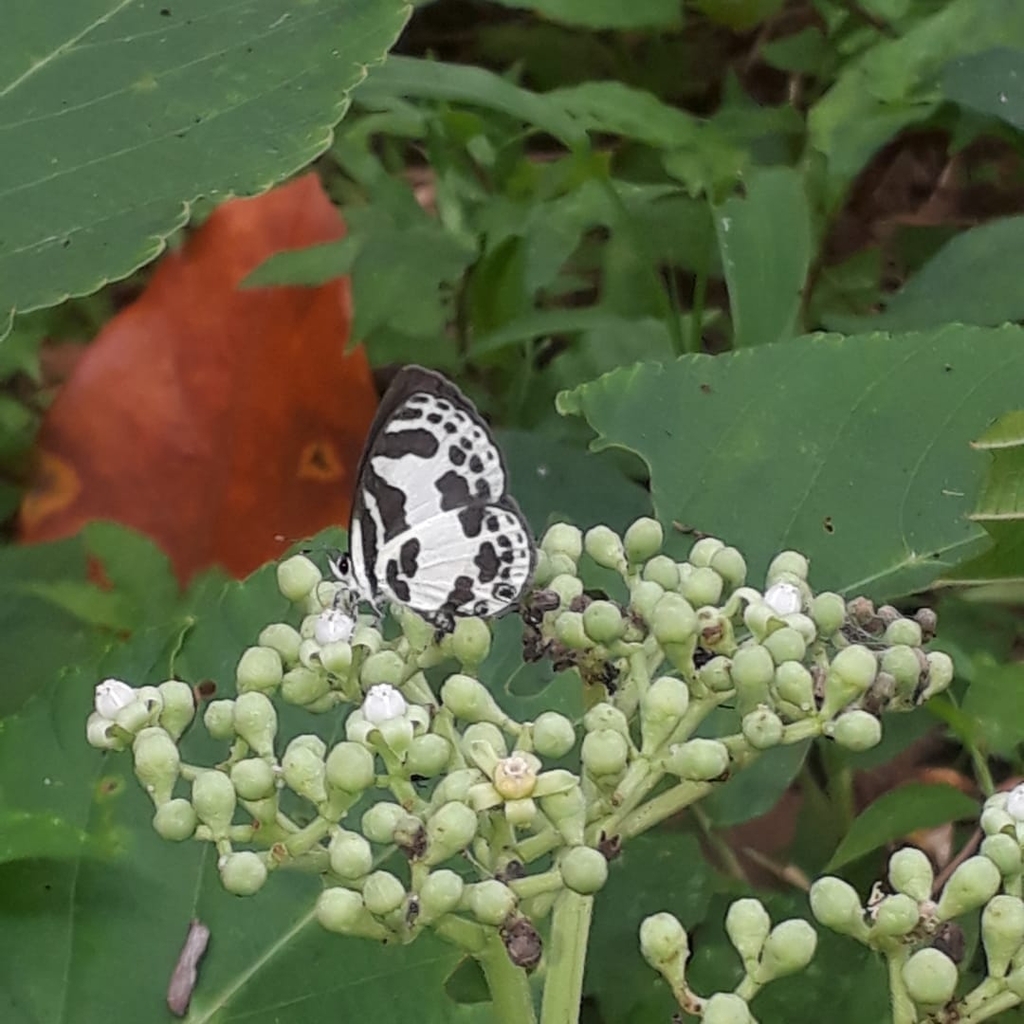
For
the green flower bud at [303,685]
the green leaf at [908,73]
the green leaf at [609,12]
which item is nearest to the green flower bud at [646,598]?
the green flower bud at [303,685]

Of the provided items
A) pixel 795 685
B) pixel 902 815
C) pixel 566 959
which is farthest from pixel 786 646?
pixel 902 815

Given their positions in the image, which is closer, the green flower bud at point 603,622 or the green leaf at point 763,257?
the green flower bud at point 603,622

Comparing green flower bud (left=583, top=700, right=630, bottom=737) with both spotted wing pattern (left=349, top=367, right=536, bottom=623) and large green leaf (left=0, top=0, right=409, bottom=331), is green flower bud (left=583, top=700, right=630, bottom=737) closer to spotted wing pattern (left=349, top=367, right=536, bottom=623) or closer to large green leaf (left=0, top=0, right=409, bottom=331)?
spotted wing pattern (left=349, top=367, right=536, bottom=623)

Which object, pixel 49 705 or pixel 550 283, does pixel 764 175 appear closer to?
pixel 550 283

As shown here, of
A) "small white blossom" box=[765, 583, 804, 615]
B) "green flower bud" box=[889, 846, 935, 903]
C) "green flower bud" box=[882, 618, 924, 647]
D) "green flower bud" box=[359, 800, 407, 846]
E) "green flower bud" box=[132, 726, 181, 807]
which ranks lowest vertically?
"green flower bud" box=[882, 618, 924, 647]

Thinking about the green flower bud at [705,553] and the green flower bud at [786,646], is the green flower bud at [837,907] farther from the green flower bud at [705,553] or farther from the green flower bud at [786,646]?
the green flower bud at [705,553]

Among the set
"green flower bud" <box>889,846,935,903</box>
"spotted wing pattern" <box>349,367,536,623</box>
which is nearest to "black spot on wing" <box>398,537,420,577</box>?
"spotted wing pattern" <box>349,367,536,623</box>

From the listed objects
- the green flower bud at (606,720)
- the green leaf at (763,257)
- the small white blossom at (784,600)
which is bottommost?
the green leaf at (763,257)

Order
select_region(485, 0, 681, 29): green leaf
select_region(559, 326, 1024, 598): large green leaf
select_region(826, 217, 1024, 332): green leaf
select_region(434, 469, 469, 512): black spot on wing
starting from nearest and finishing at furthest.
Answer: select_region(434, 469, 469, 512): black spot on wing
select_region(559, 326, 1024, 598): large green leaf
select_region(826, 217, 1024, 332): green leaf
select_region(485, 0, 681, 29): green leaf
